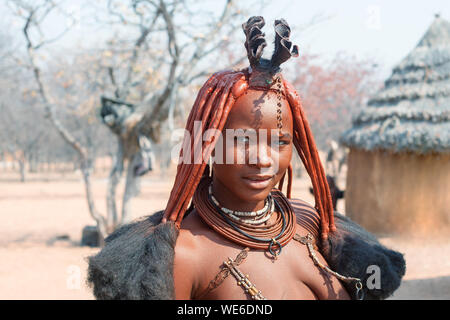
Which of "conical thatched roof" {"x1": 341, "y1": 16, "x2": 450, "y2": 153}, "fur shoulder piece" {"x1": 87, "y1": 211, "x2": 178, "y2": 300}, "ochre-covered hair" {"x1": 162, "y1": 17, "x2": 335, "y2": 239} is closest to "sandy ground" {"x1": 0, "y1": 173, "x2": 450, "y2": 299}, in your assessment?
"fur shoulder piece" {"x1": 87, "y1": 211, "x2": 178, "y2": 300}

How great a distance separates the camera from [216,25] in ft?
22.9

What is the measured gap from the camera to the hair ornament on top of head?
156cm

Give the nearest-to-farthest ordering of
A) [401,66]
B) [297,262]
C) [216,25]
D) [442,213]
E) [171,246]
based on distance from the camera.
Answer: [171,246], [297,262], [216,25], [442,213], [401,66]

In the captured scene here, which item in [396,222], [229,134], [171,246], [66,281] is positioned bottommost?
[66,281]

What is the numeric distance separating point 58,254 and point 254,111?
7.45 meters

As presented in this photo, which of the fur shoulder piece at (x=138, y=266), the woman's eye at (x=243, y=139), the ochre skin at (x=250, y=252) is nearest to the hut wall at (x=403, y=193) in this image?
the ochre skin at (x=250, y=252)

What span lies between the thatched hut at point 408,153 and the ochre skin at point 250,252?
23.1ft

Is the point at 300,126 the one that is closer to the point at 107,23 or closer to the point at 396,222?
the point at 107,23

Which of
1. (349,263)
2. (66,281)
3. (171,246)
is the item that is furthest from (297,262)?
(66,281)

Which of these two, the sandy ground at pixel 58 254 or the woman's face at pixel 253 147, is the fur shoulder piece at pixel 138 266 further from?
the woman's face at pixel 253 147

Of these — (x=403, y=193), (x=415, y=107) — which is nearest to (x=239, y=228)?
(x=403, y=193)

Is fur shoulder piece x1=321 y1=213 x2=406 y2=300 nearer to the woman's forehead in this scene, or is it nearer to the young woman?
the young woman

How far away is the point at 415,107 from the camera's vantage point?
8.44 metres

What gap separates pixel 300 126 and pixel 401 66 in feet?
27.5
